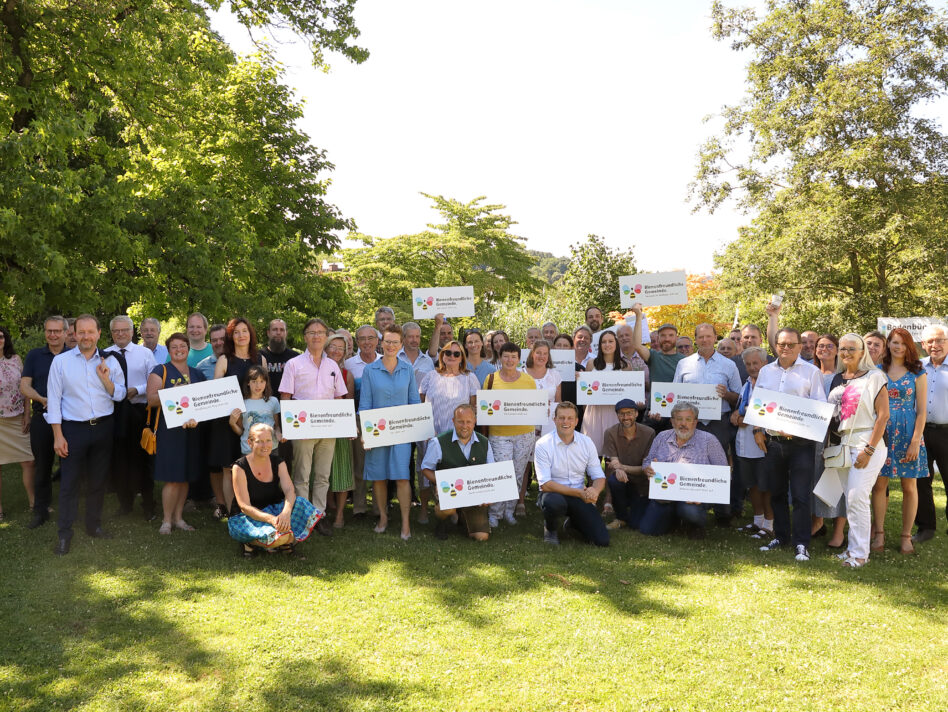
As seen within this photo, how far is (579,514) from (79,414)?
534 cm

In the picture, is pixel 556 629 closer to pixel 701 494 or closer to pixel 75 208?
pixel 701 494

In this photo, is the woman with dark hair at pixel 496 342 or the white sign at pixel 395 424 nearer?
the white sign at pixel 395 424

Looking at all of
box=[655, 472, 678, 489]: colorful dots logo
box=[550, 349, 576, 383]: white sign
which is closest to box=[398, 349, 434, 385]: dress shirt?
box=[550, 349, 576, 383]: white sign

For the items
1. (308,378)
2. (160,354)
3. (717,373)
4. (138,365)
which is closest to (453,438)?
(308,378)

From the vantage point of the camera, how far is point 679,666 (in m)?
4.91

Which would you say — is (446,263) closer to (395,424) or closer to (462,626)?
(395,424)

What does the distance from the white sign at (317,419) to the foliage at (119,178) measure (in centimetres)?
543

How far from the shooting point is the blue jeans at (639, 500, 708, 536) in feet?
26.0

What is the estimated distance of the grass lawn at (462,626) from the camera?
4.57 metres

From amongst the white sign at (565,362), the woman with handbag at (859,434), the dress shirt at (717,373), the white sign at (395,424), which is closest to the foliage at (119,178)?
the white sign at (395,424)

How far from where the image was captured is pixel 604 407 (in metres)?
9.13

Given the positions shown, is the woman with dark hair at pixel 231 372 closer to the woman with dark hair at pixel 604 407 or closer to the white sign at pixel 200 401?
the white sign at pixel 200 401

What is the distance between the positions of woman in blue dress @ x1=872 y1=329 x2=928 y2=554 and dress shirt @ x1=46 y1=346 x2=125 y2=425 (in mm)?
8126

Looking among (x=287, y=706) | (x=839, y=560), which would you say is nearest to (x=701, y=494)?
(x=839, y=560)
